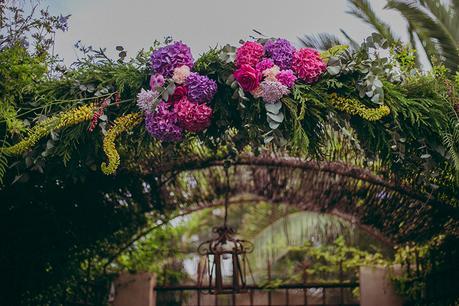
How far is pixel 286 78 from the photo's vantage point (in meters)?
3.85

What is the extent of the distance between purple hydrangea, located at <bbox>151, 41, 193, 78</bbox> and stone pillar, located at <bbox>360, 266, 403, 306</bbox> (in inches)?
137

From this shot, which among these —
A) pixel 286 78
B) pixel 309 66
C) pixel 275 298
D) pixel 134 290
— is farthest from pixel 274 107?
pixel 275 298

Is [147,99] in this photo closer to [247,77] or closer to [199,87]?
[199,87]

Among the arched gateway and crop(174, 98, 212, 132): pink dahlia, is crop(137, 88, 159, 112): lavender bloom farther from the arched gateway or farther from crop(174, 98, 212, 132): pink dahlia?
crop(174, 98, 212, 132): pink dahlia

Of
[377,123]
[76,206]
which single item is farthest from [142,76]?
[76,206]

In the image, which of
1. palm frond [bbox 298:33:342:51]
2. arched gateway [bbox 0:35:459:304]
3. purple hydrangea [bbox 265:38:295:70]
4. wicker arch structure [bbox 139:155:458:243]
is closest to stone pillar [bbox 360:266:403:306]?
wicker arch structure [bbox 139:155:458:243]

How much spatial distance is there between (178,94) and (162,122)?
18cm

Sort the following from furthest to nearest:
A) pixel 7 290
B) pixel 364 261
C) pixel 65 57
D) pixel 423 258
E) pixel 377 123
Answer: pixel 364 261 < pixel 423 258 < pixel 7 290 < pixel 65 57 < pixel 377 123

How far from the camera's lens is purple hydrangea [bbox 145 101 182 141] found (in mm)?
3861

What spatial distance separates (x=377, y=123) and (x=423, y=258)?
254cm

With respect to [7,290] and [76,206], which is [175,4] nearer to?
[76,206]

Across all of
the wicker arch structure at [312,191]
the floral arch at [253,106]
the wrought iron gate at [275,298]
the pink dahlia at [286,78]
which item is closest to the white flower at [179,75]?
the floral arch at [253,106]

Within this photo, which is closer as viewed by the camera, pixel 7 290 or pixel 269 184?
pixel 7 290

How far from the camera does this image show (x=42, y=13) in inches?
173
